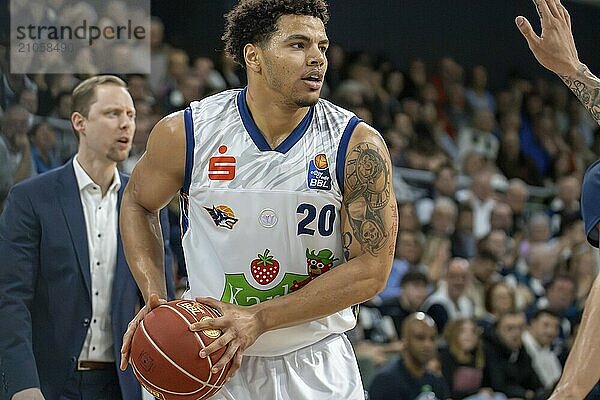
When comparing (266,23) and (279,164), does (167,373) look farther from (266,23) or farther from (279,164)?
(266,23)

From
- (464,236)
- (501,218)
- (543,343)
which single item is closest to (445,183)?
(464,236)

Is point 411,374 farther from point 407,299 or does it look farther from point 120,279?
point 120,279

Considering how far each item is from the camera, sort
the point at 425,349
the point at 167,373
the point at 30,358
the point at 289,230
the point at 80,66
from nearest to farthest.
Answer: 1. the point at 167,373
2. the point at 289,230
3. the point at 30,358
4. the point at 80,66
5. the point at 425,349

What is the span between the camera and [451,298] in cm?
856

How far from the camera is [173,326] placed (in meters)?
3.40

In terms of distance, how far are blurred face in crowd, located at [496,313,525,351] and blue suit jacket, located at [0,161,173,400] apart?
159 inches

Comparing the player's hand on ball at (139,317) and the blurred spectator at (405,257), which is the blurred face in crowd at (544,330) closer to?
the blurred spectator at (405,257)

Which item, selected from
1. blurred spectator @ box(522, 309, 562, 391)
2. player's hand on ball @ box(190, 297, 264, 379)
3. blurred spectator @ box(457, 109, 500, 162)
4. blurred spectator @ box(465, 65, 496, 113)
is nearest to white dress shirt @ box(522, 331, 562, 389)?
blurred spectator @ box(522, 309, 562, 391)

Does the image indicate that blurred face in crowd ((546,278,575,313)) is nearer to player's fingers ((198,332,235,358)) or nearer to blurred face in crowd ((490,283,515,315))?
blurred face in crowd ((490,283,515,315))

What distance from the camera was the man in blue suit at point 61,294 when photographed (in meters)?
4.86

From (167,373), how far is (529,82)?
30.6 feet

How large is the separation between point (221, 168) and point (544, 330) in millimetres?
5380

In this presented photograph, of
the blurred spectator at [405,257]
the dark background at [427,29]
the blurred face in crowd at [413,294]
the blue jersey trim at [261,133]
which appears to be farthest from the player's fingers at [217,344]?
the blurred spectator at [405,257]

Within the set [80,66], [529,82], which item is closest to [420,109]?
[529,82]
